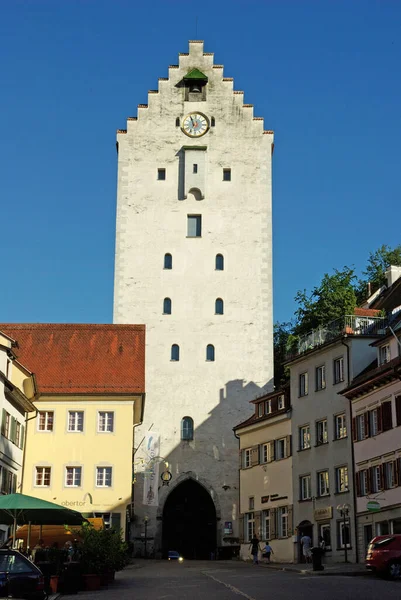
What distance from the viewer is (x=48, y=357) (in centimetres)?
5384

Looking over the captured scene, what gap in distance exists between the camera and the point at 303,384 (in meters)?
54.1

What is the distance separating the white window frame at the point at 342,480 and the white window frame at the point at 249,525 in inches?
408

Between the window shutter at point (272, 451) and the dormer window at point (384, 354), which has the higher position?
the dormer window at point (384, 354)

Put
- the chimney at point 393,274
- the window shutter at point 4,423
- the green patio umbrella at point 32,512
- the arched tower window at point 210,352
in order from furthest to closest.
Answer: the chimney at point 393,274 → the arched tower window at point 210,352 → the window shutter at point 4,423 → the green patio umbrella at point 32,512

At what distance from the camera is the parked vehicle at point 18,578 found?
2125 cm

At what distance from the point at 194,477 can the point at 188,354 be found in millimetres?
8016

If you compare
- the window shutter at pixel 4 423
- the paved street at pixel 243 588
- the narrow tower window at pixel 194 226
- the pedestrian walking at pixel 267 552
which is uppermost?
the narrow tower window at pixel 194 226

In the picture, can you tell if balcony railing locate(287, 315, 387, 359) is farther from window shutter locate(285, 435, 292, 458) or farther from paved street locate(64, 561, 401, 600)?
paved street locate(64, 561, 401, 600)

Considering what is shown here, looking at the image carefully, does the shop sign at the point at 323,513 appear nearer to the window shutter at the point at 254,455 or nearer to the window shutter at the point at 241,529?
the window shutter at the point at 254,455

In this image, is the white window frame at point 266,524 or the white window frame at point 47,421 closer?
the white window frame at point 47,421

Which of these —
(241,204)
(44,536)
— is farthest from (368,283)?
(44,536)

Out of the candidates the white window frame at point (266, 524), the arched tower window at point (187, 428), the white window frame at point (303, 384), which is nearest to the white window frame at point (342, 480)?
the white window frame at point (303, 384)

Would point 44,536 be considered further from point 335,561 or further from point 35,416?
point 335,561

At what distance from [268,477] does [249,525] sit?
12.7 ft
